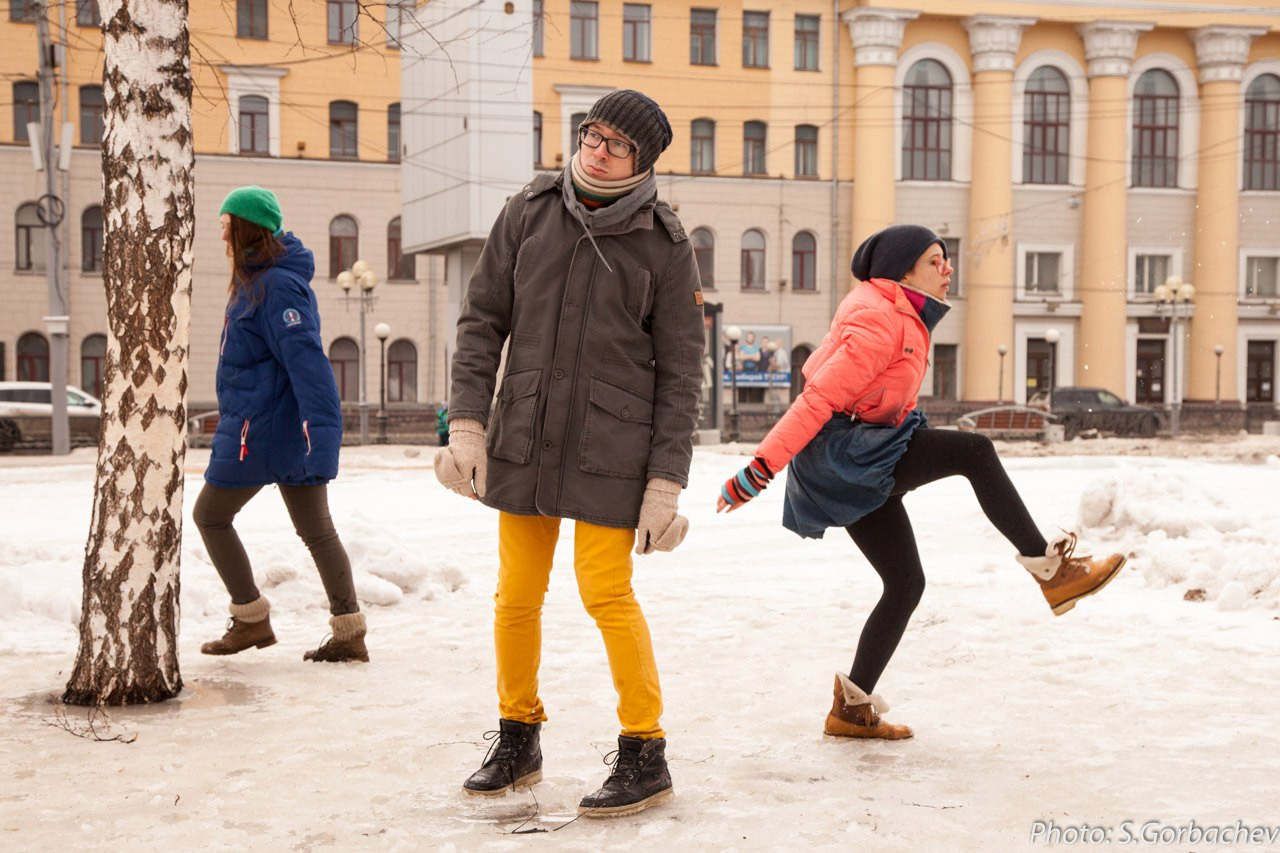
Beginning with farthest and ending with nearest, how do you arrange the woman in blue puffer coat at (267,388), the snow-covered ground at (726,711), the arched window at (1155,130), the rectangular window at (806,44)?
the arched window at (1155,130) → the rectangular window at (806,44) → the woman in blue puffer coat at (267,388) → the snow-covered ground at (726,711)

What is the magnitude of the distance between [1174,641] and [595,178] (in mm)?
3580

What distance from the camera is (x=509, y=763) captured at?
12.4ft

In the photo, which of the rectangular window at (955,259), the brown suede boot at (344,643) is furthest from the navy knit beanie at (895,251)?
the rectangular window at (955,259)

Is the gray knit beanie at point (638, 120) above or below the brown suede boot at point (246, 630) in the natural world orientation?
above

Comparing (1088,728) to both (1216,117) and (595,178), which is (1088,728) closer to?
(595,178)

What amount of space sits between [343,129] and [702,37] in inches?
442

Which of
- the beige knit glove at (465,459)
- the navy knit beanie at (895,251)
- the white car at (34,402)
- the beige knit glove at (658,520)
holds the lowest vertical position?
the white car at (34,402)

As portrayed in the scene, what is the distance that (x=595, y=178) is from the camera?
3631 mm

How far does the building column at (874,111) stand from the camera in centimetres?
4431

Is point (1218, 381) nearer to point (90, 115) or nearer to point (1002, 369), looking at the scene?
point (1002, 369)

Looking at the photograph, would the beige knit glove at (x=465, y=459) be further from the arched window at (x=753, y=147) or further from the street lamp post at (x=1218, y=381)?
the street lamp post at (x=1218, y=381)

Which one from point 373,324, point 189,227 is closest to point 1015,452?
point 373,324

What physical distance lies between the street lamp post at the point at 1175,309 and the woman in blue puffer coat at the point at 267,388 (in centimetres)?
3435

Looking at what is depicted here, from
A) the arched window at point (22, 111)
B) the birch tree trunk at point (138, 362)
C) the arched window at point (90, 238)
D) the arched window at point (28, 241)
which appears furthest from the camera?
the arched window at point (90, 238)
